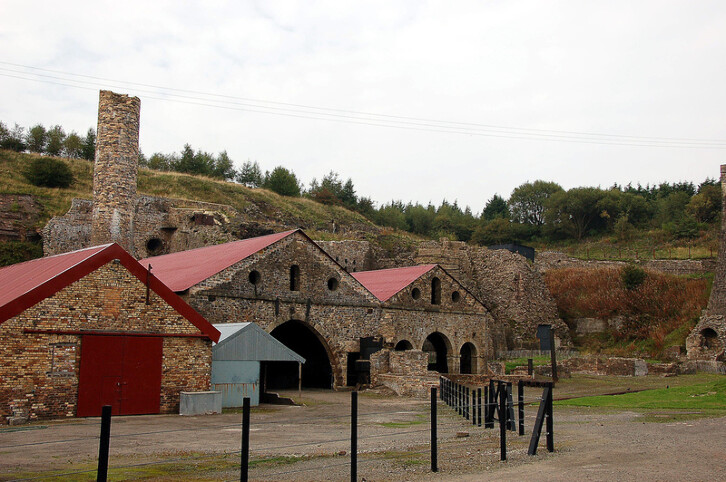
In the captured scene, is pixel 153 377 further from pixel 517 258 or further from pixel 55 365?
pixel 517 258

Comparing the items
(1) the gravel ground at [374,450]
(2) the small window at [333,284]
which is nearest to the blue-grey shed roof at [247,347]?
(1) the gravel ground at [374,450]

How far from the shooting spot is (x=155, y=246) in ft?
145

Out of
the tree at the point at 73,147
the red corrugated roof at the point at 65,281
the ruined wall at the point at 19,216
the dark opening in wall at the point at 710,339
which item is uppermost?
the tree at the point at 73,147

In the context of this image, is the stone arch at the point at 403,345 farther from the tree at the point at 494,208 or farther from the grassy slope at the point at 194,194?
the tree at the point at 494,208

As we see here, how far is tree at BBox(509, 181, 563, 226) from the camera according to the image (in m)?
81.5

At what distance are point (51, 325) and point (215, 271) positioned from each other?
840 centimetres

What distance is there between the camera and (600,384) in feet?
81.8

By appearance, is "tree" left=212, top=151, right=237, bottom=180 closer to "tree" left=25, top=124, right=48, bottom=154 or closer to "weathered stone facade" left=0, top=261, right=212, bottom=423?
"tree" left=25, top=124, right=48, bottom=154

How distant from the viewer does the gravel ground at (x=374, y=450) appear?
312 inches

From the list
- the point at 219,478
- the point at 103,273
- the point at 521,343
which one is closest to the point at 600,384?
the point at 521,343

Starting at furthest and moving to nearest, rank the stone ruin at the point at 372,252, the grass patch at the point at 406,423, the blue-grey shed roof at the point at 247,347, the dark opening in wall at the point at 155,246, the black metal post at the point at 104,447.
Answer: the dark opening in wall at the point at 155,246, the stone ruin at the point at 372,252, the blue-grey shed roof at the point at 247,347, the grass patch at the point at 406,423, the black metal post at the point at 104,447

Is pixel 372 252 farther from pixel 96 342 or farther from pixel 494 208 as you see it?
pixel 494 208

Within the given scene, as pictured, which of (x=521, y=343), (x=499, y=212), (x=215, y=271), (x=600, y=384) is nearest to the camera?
(x=215, y=271)

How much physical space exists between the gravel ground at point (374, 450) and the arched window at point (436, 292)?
16.8 m
